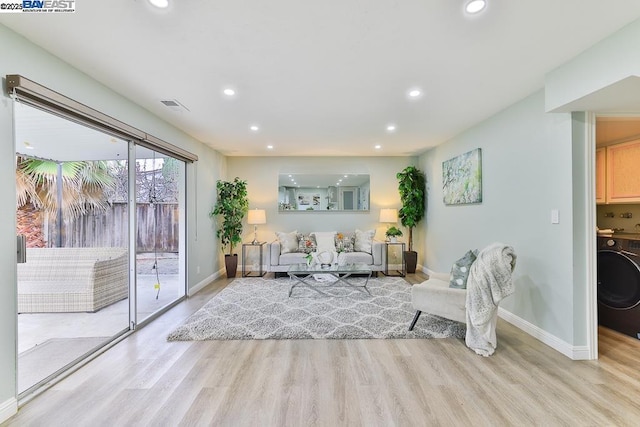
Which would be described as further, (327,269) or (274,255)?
(274,255)

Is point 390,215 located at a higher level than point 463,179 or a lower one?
lower

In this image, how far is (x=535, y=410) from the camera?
176cm

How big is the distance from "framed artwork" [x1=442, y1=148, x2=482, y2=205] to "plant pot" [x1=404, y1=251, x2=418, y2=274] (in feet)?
4.57

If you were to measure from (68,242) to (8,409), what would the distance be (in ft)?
6.12

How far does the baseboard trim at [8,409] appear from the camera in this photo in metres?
1.69

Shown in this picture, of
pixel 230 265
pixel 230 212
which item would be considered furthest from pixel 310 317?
pixel 230 212

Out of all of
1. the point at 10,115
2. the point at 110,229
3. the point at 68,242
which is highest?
the point at 10,115

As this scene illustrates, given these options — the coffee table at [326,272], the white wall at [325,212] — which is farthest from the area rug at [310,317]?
the white wall at [325,212]

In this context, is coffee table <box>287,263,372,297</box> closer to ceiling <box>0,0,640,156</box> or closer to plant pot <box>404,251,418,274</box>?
plant pot <box>404,251,418,274</box>

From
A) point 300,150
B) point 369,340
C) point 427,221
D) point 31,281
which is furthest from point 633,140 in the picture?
point 31,281

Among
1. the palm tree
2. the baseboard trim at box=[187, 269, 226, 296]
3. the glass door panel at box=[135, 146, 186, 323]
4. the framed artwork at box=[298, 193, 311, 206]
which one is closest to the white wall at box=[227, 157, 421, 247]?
the framed artwork at box=[298, 193, 311, 206]

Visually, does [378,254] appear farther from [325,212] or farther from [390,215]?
[325,212]

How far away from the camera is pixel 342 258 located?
5.07 m

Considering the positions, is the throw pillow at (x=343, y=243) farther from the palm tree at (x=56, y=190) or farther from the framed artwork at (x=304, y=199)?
the palm tree at (x=56, y=190)
